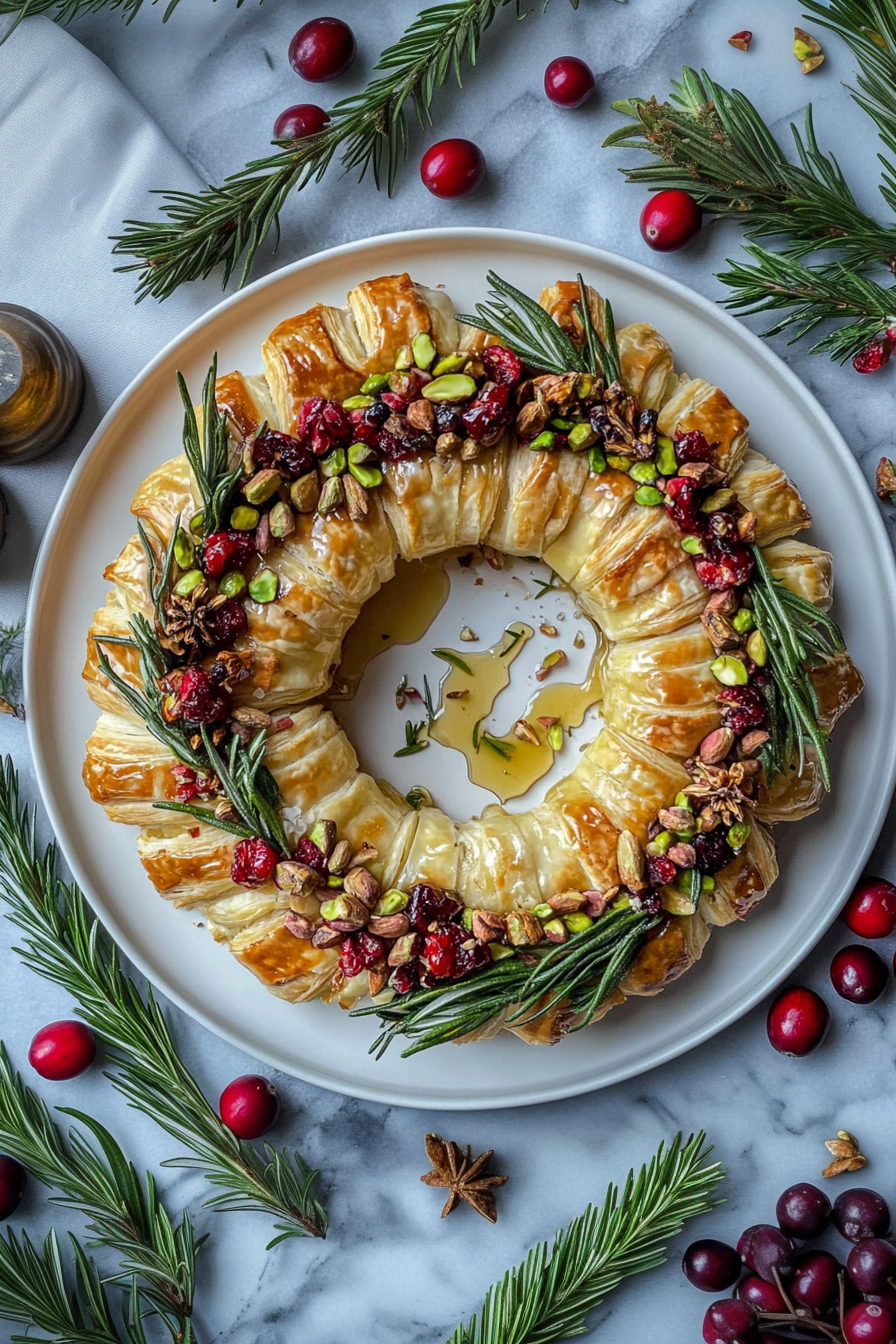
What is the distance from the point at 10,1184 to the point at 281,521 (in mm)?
1886

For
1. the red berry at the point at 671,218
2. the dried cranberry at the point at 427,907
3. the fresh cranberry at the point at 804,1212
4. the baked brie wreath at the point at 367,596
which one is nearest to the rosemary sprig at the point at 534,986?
the baked brie wreath at the point at 367,596

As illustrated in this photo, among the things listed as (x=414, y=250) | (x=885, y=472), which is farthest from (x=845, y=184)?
(x=414, y=250)

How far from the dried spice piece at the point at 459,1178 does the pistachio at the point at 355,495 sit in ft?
5.22

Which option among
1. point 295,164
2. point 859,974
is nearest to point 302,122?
point 295,164

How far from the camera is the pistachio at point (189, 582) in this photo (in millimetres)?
2461

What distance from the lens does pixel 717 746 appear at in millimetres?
2473

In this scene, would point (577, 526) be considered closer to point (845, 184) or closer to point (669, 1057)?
point (845, 184)

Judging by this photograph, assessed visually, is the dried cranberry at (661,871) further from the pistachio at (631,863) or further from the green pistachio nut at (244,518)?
the green pistachio nut at (244,518)

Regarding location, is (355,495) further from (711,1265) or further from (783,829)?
(711,1265)

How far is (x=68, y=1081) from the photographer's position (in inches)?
118

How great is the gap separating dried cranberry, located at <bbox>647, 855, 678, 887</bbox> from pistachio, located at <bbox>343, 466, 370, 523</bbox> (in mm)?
1004

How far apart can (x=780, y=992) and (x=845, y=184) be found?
6.68 ft

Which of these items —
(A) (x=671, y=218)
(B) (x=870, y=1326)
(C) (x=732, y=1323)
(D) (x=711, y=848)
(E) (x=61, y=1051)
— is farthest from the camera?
(E) (x=61, y=1051)

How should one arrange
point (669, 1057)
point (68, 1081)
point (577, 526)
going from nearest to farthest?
1. point (577, 526)
2. point (669, 1057)
3. point (68, 1081)
